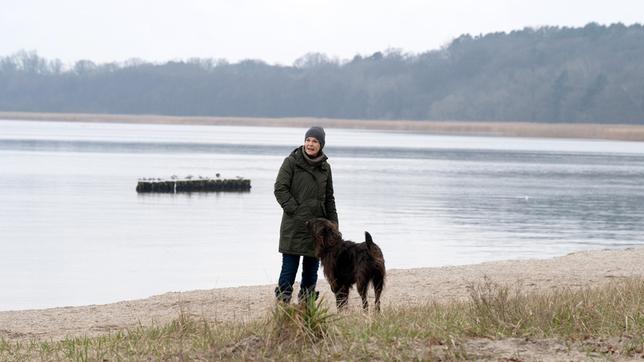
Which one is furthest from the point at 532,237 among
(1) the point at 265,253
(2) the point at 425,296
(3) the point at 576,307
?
(3) the point at 576,307

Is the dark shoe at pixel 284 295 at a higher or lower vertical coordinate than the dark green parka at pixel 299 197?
lower

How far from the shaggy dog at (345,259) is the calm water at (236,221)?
19.2ft

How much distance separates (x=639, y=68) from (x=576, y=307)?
14946 cm

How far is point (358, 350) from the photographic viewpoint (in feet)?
22.5

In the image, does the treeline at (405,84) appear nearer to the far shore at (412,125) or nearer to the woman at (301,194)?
the far shore at (412,125)

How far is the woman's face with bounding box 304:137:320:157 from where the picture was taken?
29.8 ft

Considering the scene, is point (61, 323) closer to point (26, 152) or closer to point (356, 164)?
point (356, 164)

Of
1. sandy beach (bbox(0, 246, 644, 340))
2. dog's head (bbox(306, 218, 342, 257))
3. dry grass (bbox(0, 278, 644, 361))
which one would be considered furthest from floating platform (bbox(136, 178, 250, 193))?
dry grass (bbox(0, 278, 644, 361))

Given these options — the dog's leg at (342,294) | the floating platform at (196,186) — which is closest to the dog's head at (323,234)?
the dog's leg at (342,294)

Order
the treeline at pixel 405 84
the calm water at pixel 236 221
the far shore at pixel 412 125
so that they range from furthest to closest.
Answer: the treeline at pixel 405 84 → the far shore at pixel 412 125 → the calm water at pixel 236 221

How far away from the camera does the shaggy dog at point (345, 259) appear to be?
910 centimetres

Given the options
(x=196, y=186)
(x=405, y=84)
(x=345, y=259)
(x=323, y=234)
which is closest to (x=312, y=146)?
(x=323, y=234)

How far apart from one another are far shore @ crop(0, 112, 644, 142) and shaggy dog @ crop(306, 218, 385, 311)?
326 feet

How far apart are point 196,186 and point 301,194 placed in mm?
27331
